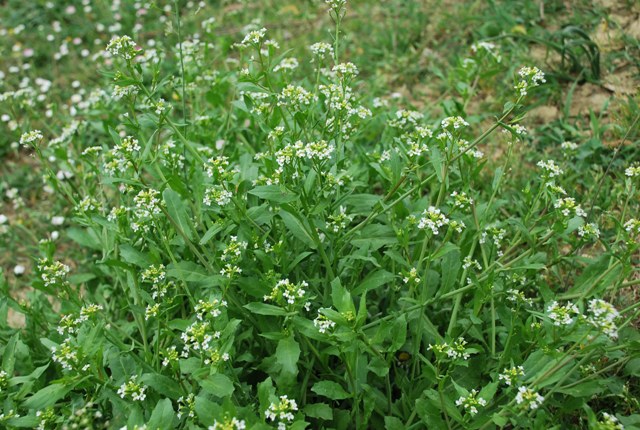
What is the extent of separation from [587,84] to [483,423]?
10.8ft

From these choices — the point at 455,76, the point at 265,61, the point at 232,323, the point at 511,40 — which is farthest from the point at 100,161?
the point at 511,40

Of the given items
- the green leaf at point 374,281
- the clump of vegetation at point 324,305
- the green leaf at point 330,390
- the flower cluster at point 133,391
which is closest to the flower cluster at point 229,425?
the clump of vegetation at point 324,305

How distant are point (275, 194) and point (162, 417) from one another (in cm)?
103

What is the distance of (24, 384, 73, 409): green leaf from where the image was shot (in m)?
2.64

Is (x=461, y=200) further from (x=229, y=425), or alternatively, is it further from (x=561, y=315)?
(x=229, y=425)

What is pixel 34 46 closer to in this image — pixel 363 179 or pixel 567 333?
pixel 363 179

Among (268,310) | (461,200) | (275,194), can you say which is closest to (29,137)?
(275,194)

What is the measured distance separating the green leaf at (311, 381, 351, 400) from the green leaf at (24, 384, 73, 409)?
111 cm

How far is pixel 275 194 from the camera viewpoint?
8.39 feet

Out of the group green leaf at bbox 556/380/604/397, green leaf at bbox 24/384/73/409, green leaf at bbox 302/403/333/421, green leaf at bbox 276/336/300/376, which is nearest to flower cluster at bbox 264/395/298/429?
green leaf at bbox 276/336/300/376

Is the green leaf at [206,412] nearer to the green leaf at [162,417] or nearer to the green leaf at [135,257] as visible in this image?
the green leaf at [162,417]

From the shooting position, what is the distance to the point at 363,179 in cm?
362

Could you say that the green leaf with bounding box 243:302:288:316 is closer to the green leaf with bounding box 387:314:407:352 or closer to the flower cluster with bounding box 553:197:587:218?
the green leaf with bounding box 387:314:407:352

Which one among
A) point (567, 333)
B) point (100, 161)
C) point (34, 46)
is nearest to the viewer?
point (567, 333)
